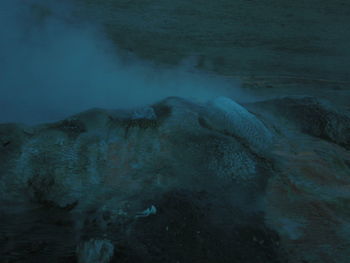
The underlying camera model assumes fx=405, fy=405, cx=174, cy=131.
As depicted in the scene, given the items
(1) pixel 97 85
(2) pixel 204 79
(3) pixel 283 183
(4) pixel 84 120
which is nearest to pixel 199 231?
(3) pixel 283 183

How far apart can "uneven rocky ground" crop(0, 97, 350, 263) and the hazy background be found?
0.82 metres

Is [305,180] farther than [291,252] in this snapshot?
Yes

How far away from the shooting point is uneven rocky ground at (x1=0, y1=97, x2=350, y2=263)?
2172 mm

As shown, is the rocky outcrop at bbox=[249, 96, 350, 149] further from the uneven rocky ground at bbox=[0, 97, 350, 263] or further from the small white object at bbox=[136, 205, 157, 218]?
the small white object at bbox=[136, 205, 157, 218]

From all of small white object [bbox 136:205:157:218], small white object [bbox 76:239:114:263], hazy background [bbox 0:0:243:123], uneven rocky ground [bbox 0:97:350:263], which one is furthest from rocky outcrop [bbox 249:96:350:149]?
small white object [bbox 76:239:114:263]

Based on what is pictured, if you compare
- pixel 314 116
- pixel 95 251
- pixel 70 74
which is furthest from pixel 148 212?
pixel 70 74

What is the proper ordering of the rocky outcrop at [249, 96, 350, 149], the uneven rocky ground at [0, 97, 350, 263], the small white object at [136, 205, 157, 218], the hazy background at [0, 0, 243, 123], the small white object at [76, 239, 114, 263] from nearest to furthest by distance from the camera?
the small white object at [76, 239, 114, 263], the uneven rocky ground at [0, 97, 350, 263], the small white object at [136, 205, 157, 218], the rocky outcrop at [249, 96, 350, 149], the hazy background at [0, 0, 243, 123]

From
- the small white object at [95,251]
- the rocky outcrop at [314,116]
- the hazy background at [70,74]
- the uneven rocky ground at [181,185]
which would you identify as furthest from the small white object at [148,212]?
the rocky outcrop at [314,116]

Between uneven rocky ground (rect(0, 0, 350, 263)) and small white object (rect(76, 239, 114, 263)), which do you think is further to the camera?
uneven rocky ground (rect(0, 0, 350, 263))

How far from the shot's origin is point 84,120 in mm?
2998

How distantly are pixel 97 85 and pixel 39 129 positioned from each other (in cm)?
135

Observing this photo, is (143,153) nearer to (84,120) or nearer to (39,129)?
(84,120)

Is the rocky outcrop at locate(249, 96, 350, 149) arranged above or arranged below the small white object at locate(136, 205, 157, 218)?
above

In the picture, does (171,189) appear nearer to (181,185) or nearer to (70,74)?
(181,185)
